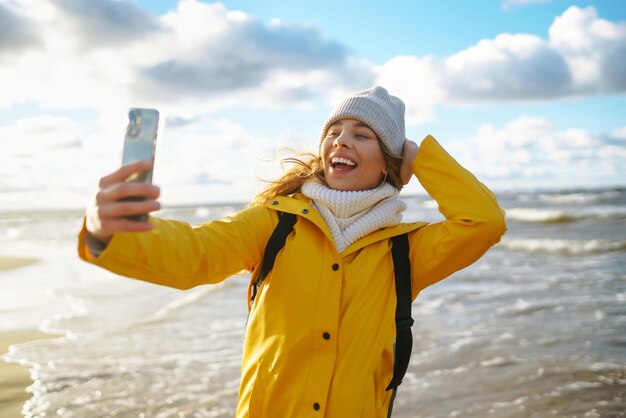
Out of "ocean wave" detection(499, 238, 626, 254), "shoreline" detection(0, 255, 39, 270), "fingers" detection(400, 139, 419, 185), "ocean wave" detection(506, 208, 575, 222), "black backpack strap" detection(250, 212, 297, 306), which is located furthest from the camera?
"ocean wave" detection(506, 208, 575, 222)

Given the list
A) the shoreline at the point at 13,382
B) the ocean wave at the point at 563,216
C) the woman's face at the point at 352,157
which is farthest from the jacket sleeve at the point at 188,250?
the ocean wave at the point at 563,216

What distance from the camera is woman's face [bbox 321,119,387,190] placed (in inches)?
115

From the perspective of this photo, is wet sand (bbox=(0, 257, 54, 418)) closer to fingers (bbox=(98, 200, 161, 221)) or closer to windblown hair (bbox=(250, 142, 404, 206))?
windblown hair (bbox=(250, 142, 404, 206))

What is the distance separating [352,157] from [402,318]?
0.89 meters

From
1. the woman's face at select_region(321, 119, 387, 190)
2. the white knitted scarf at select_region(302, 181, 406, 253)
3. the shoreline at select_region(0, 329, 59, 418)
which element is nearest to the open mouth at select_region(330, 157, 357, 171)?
the woman's face at select_region(321, 119, 387, 190)

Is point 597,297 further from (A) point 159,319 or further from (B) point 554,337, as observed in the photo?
(A) point 159,319

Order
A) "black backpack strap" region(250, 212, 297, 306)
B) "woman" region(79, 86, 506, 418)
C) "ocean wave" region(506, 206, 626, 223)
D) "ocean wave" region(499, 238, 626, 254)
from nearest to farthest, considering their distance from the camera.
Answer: "woman" region(79, 86, 506, 418) < "black backpack strap" region(250, 212, 297, 306) < "ocean wave" region(499, 238, 626, 254) < "ocean wave" region(506, 206, 626, 223)

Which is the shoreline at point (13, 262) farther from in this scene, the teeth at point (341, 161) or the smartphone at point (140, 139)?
the smartphone at point (140, 139)

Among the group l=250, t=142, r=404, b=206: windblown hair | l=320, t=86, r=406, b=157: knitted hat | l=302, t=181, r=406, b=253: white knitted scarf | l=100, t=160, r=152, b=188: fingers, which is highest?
l=320, t=86, r=406, b=157: knitted hat

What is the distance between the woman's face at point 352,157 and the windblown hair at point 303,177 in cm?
6

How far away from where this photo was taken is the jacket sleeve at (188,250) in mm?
1882

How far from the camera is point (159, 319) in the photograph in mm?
7664

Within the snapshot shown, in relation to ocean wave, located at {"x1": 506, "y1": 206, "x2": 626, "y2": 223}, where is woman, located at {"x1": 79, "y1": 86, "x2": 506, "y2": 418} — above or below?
below

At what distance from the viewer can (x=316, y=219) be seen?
2.59 meters
